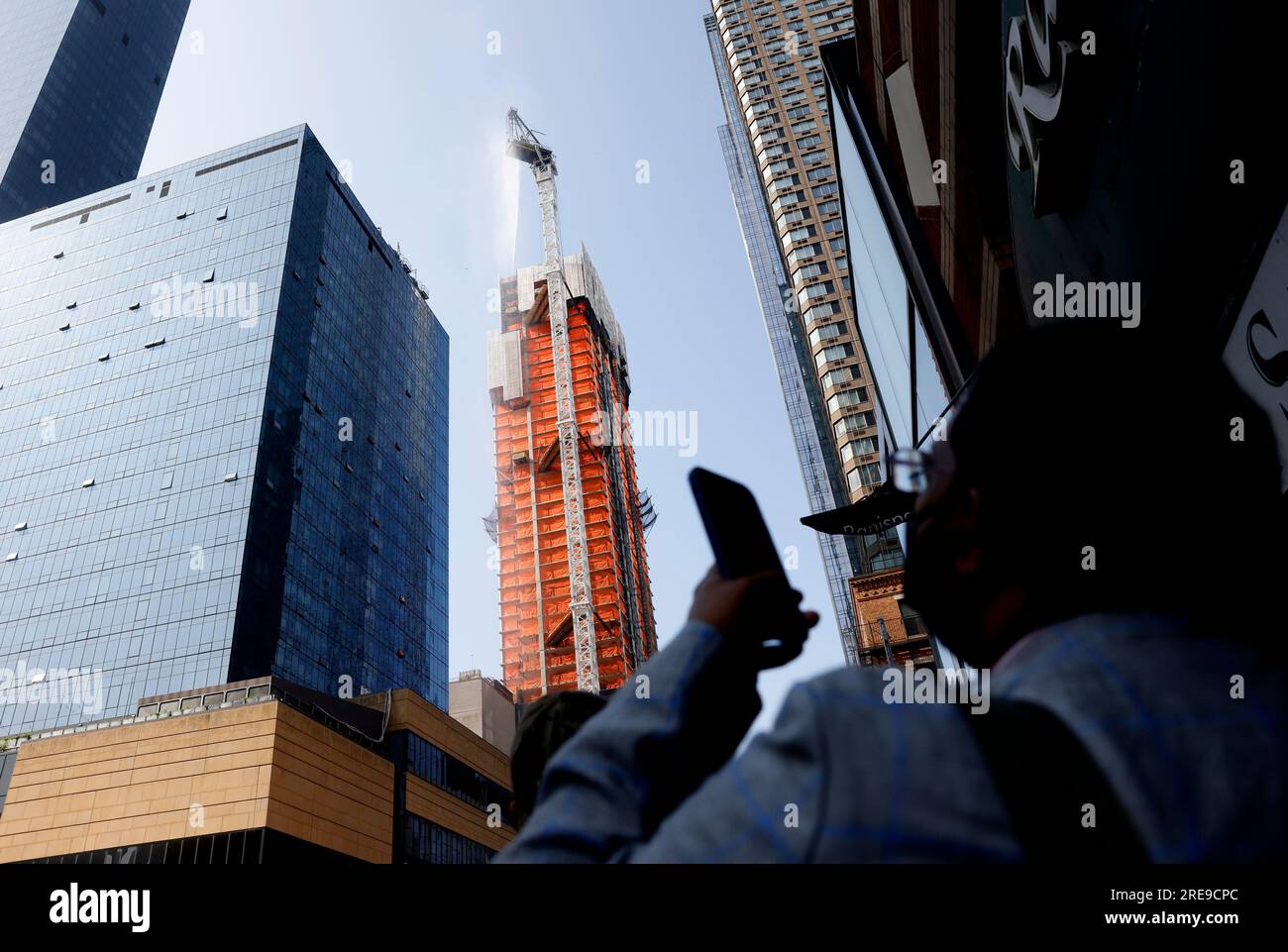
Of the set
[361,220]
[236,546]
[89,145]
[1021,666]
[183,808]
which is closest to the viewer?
[1021,666]

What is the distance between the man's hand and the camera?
55.5 inches

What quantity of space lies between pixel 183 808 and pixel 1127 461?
125ft

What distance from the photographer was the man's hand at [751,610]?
141 centimetres

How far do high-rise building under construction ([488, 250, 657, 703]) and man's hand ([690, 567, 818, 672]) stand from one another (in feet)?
263

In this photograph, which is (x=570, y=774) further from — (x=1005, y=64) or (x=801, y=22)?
(x=801, y=22)

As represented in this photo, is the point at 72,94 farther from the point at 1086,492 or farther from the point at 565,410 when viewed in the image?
the point at 1086,492

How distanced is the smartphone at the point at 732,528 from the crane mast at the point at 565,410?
7182cm

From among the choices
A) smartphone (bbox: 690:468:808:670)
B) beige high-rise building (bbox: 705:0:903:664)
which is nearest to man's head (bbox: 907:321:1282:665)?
smartphone (bbox: 690:468:808:670)

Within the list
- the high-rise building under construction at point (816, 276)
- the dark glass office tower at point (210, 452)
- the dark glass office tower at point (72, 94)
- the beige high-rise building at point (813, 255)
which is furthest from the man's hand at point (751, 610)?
the dark glass office tower at point (72, 94)

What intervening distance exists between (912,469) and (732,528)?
0.36 meters

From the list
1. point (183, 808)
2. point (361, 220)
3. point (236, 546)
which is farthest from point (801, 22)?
point (183, 808)

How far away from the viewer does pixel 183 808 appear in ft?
105

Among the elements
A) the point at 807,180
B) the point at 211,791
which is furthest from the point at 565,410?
the point at 211,791

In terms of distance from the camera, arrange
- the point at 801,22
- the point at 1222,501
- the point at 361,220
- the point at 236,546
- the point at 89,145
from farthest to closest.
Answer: the point at 89,145 → the point at 361,220 → the point at 801,22 → the point at 236,546 → the point at 1222,501
